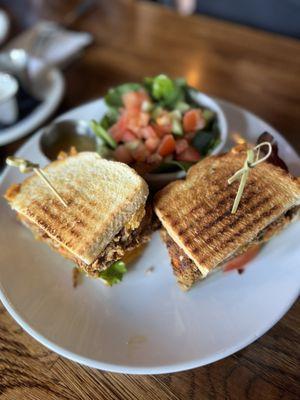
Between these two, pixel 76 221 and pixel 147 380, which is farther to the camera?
pixel 76 221

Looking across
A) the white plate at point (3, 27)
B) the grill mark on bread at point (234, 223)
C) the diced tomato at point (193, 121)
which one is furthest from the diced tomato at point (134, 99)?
the white plate at point (3, 27)

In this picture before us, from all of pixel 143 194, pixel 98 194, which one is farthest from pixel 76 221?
pixel 143 194

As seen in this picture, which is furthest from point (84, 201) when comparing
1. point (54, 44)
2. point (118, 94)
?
point (54, 44)

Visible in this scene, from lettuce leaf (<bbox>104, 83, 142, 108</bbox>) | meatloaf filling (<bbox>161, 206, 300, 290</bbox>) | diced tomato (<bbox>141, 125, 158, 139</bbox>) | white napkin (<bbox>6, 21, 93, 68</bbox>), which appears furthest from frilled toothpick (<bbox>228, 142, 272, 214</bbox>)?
white napkin (<bbox>6, 21, 93, 68</bbox>)

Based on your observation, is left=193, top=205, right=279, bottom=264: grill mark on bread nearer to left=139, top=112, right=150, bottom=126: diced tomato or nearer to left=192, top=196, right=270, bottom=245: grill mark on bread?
left=192, top=196, right=270, bottom=245: grill mark on bread

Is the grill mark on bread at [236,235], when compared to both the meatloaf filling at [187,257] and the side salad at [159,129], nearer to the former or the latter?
the meatloaf filling at [187,257]

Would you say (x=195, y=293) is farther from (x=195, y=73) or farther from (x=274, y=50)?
(x=274, y=50)

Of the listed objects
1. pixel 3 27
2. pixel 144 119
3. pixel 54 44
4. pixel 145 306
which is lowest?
pixel 145 306

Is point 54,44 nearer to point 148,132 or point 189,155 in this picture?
point 148,132
